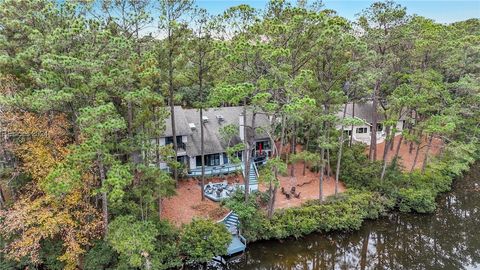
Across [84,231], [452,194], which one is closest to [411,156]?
[452,194]

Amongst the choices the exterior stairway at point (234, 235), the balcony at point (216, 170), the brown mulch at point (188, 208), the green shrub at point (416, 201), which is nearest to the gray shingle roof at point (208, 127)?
the balcony at point (216, 170)

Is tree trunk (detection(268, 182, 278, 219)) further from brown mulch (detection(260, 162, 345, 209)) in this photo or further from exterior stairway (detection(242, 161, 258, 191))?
→ exterior stairway (detection(242, 161, 258, 191))

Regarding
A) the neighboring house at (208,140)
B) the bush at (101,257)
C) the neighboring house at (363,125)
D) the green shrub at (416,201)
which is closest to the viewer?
the bush at (101,257)

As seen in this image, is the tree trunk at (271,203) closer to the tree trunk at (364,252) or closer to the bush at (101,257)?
the tree trunk at (364,252)

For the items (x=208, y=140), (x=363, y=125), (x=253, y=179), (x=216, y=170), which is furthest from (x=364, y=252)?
(x=363, y=125)

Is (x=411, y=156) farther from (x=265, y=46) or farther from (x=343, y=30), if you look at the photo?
(x=265, y=46)

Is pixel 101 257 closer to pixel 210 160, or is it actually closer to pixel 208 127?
pixel 210 160
